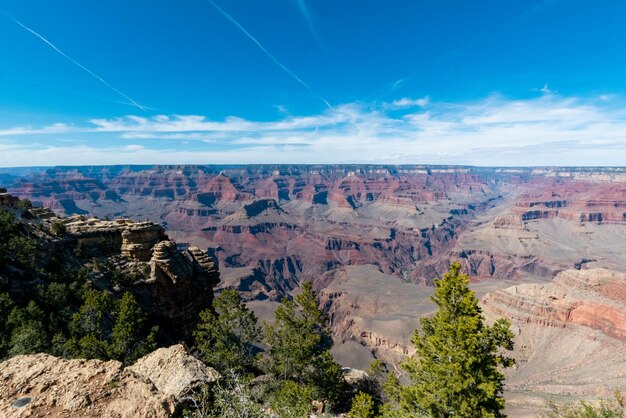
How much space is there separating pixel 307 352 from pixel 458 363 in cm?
1519

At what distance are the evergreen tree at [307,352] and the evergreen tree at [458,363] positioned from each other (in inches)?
455

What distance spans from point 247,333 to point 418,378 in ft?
60.3

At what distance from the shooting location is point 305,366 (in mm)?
27859

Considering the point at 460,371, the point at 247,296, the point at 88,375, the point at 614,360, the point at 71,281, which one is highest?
the point at 88,375

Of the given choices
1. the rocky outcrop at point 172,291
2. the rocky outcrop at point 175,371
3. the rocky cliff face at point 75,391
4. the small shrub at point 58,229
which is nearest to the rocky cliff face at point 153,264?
the rocky outcrop at point 172,291

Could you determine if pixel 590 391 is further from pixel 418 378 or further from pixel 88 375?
pixel 88 375

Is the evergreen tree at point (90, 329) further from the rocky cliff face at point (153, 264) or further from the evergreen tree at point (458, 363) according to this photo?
the evergreen tree at point (458, 363)

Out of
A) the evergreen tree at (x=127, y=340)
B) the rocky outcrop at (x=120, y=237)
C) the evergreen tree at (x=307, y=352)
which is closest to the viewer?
the evergreen tree at (x=127, y=340)

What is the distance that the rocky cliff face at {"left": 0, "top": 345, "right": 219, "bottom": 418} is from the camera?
28.9 ft

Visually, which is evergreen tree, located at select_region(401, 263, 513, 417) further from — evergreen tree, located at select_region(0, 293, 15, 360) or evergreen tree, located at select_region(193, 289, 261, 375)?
evergreen tree, located at select_region(0, 293, 15, 360)

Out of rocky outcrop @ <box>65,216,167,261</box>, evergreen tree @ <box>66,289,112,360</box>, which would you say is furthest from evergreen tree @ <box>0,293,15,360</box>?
rocky outcrop @ <box>65,216,167,261</box>

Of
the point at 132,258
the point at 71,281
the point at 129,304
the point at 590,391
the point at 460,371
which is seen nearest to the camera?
the point at 460,371

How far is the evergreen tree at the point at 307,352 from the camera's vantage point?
27.2 m

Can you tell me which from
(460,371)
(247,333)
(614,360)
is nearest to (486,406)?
(460,371)
